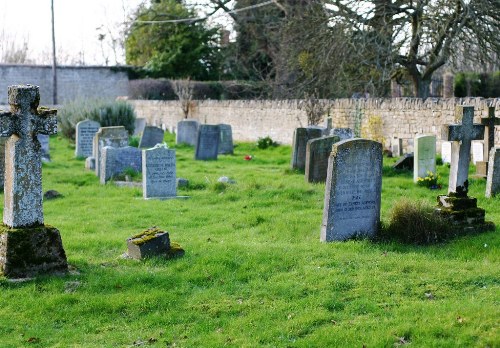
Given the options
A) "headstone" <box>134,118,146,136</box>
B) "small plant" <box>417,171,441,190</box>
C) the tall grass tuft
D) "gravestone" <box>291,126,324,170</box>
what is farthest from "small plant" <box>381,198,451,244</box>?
"headstone" <box>134,118,146,136</box>

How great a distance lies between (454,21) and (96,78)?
1139 inches

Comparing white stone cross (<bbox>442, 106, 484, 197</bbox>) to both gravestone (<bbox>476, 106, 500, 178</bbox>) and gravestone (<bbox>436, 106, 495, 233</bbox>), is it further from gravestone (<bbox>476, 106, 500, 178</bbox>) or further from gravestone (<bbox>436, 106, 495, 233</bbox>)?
gravestone (<bbox>476, 106, 500, 178</bbox>)

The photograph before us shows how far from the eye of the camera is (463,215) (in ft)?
31.6

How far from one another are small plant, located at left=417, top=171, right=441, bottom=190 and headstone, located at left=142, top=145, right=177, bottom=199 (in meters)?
4.79

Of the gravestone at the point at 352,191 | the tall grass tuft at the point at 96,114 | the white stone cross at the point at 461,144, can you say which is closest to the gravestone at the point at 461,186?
the white stone cross at the point at 461,144

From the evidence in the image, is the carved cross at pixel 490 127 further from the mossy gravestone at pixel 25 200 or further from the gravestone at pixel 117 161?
the mossy gravestone at pixel 25 200

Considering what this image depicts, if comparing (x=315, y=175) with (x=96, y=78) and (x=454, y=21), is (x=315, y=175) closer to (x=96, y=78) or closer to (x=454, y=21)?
(x=454, y=21)

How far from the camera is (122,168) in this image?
15.7 metres

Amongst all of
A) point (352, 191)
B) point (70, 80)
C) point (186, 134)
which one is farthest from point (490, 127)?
point (70, 80)

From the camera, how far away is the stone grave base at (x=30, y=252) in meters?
7.49

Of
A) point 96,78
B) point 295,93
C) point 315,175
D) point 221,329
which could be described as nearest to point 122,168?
point 315,175

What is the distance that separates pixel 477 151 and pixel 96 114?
1417 cm

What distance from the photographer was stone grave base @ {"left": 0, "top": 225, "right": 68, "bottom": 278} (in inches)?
295

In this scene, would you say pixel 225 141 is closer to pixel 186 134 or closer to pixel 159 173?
pixel 186 134
